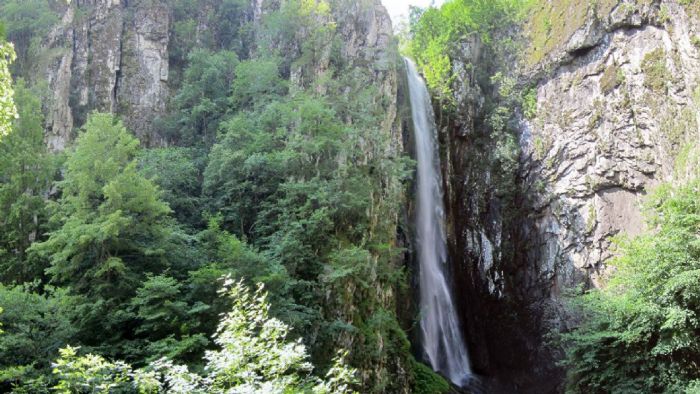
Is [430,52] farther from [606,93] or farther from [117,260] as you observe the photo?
[117,260]

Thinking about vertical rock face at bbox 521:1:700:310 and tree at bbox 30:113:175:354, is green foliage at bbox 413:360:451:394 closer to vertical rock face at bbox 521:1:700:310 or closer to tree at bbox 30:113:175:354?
vertical rock face at bbox 521:1:700:310

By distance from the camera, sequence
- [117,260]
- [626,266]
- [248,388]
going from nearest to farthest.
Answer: [248,388], [117,260], [626,266]

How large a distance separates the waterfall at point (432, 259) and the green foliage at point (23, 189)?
12036 mm

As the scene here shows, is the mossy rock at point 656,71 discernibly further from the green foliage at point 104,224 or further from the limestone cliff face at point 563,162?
the green foliage at point 104,224

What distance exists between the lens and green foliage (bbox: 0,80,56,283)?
554 inches

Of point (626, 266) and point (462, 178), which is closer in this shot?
point (626, 266)

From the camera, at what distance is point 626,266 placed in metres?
15.8

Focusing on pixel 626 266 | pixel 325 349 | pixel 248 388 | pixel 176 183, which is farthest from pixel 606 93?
pixel 248 388

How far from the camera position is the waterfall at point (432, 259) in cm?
1951

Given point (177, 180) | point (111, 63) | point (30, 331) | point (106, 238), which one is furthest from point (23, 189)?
point (111, 63)

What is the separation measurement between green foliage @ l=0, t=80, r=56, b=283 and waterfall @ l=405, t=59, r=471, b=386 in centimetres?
1204

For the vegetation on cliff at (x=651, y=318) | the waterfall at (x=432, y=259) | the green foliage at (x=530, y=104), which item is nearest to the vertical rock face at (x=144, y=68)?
the waterfall at (x=432, y=259)

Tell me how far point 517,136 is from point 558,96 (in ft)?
7.49

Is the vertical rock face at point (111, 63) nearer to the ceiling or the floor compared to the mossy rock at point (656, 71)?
nearer to the ceiling
